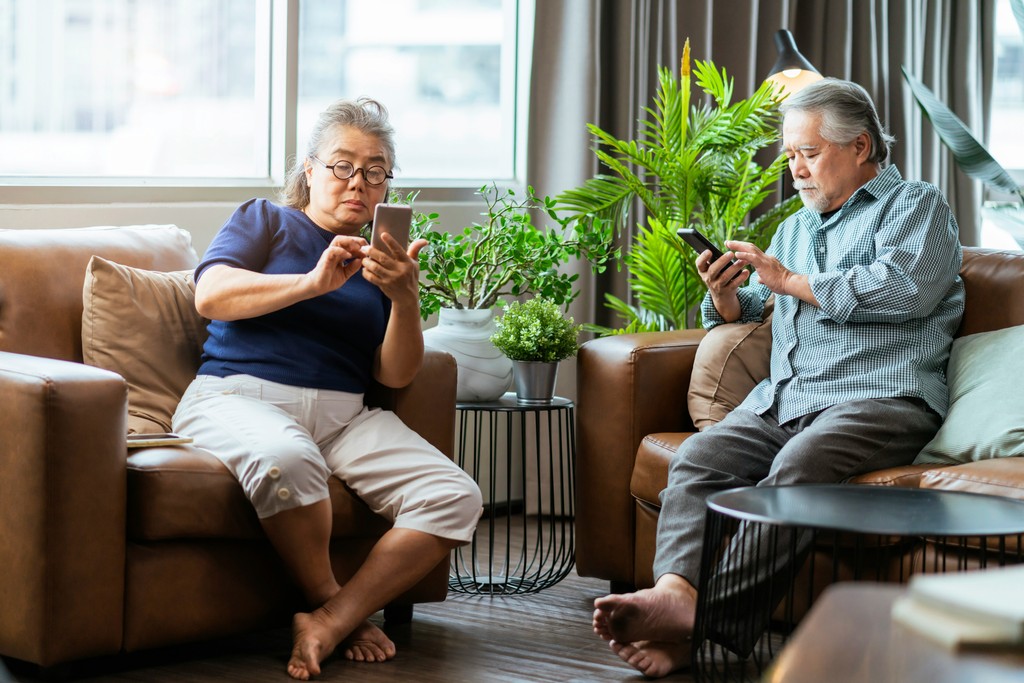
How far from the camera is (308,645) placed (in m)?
2.21

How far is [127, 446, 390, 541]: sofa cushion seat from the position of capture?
216cm

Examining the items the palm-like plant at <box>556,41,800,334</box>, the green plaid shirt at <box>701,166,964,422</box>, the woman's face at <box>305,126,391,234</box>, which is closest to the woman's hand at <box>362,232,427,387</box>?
the woman's face at <box>305,126,391,234</box>

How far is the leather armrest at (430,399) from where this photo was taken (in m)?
2.62

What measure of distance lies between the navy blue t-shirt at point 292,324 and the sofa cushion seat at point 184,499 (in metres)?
0.25

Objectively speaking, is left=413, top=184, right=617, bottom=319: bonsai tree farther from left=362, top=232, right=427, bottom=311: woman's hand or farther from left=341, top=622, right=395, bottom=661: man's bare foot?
left=341, top=622, right=395, bottom=661: man's bare foot

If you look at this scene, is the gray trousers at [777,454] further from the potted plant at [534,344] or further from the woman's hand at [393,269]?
the woman's hand at [393,269]

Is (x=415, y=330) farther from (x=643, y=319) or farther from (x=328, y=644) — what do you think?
(x=643, y=319)

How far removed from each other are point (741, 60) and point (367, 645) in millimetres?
2605

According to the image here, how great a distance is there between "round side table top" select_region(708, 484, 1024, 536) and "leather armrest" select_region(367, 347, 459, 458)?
0.94 metres

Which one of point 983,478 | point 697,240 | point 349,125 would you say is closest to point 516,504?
point 697,240

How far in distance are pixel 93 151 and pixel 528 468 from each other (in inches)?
63.1

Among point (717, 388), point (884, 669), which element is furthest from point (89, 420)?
point (884, 669)

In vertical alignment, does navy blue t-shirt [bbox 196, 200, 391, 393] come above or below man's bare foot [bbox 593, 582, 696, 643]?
above

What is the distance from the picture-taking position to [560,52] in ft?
12.7
